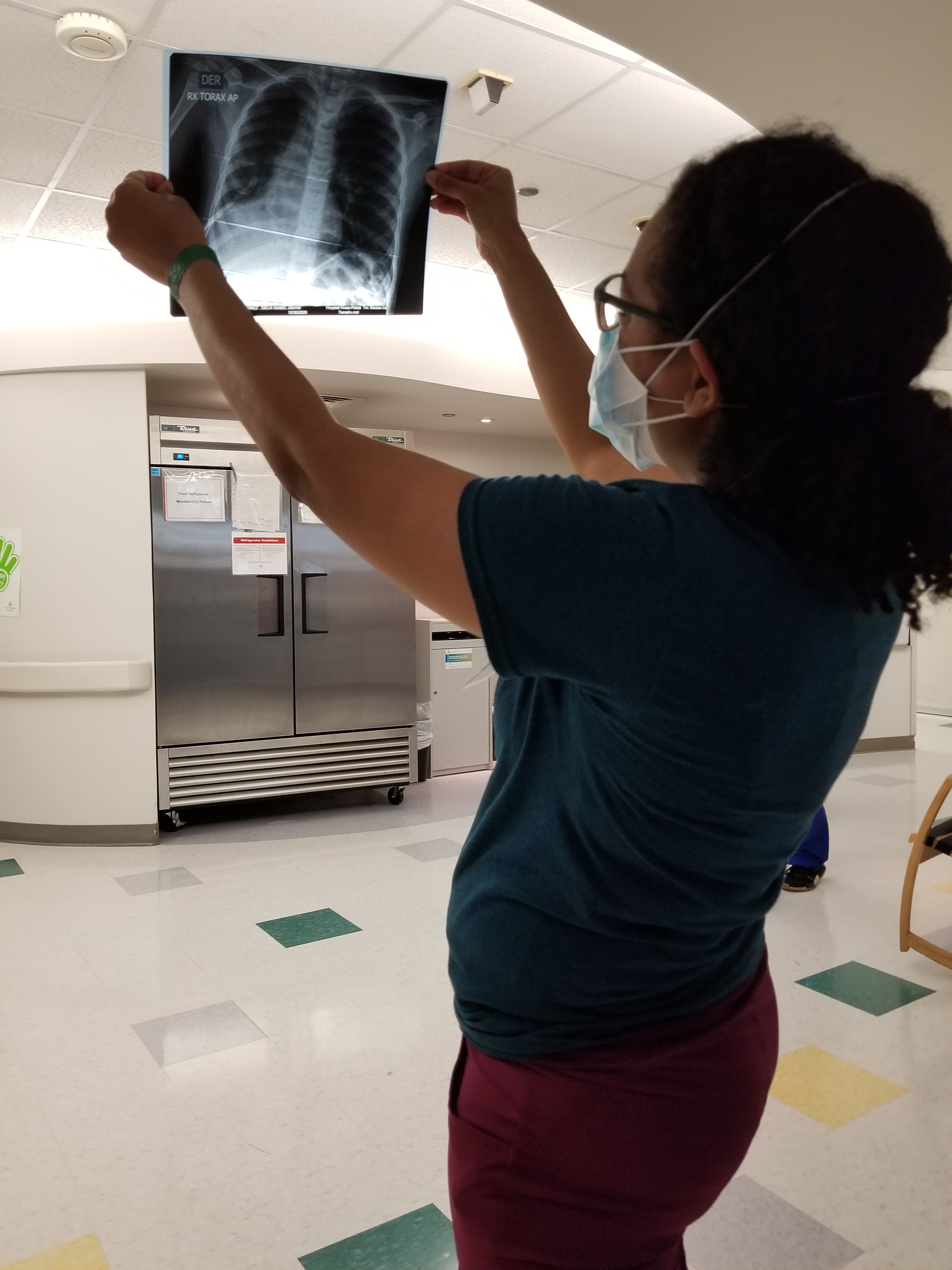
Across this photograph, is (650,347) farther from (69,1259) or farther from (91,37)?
(91,37)

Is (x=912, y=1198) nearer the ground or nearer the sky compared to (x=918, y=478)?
nearer the ground

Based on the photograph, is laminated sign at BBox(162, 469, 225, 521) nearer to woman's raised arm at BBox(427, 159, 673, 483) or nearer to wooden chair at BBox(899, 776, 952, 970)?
wooden chair at BBox(899, 776, 952, 970)

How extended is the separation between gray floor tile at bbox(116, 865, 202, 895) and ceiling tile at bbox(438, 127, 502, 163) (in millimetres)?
2899

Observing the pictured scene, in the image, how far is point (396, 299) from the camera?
1.33 m

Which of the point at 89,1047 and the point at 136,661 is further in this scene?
the point at 136,661

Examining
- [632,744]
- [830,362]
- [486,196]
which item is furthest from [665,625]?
[486,196]

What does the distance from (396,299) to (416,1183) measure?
166cm

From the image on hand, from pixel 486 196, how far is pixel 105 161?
9.53ft

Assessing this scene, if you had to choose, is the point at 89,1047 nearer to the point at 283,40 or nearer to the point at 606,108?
the point at 283,40

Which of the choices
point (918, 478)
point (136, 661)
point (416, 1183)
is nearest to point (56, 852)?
point (136, 661)

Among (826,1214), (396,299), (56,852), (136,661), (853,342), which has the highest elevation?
(396,299)

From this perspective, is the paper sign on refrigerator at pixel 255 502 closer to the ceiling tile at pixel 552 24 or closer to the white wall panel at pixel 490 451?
the white wall panel at pixel 490 451

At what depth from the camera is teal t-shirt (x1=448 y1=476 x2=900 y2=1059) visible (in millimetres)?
626

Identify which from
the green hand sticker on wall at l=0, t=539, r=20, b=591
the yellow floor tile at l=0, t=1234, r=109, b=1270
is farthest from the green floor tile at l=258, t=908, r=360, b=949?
the green hand sticker on wall at l=0, t=539, r=20, b=591
